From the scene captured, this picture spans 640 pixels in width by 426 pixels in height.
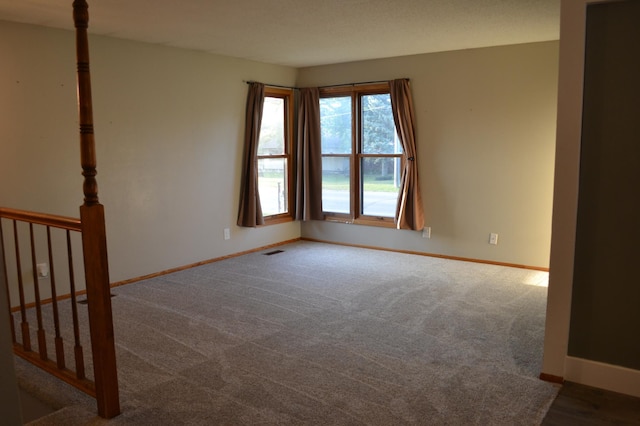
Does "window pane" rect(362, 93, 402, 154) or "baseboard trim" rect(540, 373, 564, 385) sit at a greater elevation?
"window pane" rect(362, 93, 402, 154)

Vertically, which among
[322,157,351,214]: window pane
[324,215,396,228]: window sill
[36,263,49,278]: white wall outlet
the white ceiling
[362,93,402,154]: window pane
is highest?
the white ceiling

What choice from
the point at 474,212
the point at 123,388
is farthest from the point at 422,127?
the point at 123,388

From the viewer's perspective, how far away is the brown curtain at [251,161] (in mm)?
5863

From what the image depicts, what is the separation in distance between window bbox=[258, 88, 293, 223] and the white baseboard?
4.24 metres

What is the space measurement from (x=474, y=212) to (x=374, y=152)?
1.46 m

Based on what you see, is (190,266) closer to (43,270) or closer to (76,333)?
(43,270)

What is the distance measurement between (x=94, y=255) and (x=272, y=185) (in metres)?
4.23

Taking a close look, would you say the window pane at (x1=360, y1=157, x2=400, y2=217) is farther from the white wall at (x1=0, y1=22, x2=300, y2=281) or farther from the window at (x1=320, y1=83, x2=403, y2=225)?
the white wall at (x1=0, y1=22, x2=300, y2=281)

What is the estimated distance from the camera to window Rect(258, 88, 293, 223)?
6293 mm

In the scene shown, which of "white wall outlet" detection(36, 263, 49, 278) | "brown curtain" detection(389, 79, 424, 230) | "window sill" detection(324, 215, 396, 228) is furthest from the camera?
"window sill" detection(324, 215, 396, 228)

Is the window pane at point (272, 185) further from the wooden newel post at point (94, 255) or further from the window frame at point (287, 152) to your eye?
the wooden newel post at point (94, 255)

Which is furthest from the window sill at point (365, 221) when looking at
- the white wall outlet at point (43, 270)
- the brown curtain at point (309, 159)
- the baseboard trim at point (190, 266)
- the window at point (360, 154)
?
the white wall outlet at point (43, 270)

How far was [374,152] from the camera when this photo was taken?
618 centimetres

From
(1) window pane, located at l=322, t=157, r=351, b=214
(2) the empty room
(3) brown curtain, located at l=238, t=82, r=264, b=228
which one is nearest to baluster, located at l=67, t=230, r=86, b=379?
(2) the empty room
